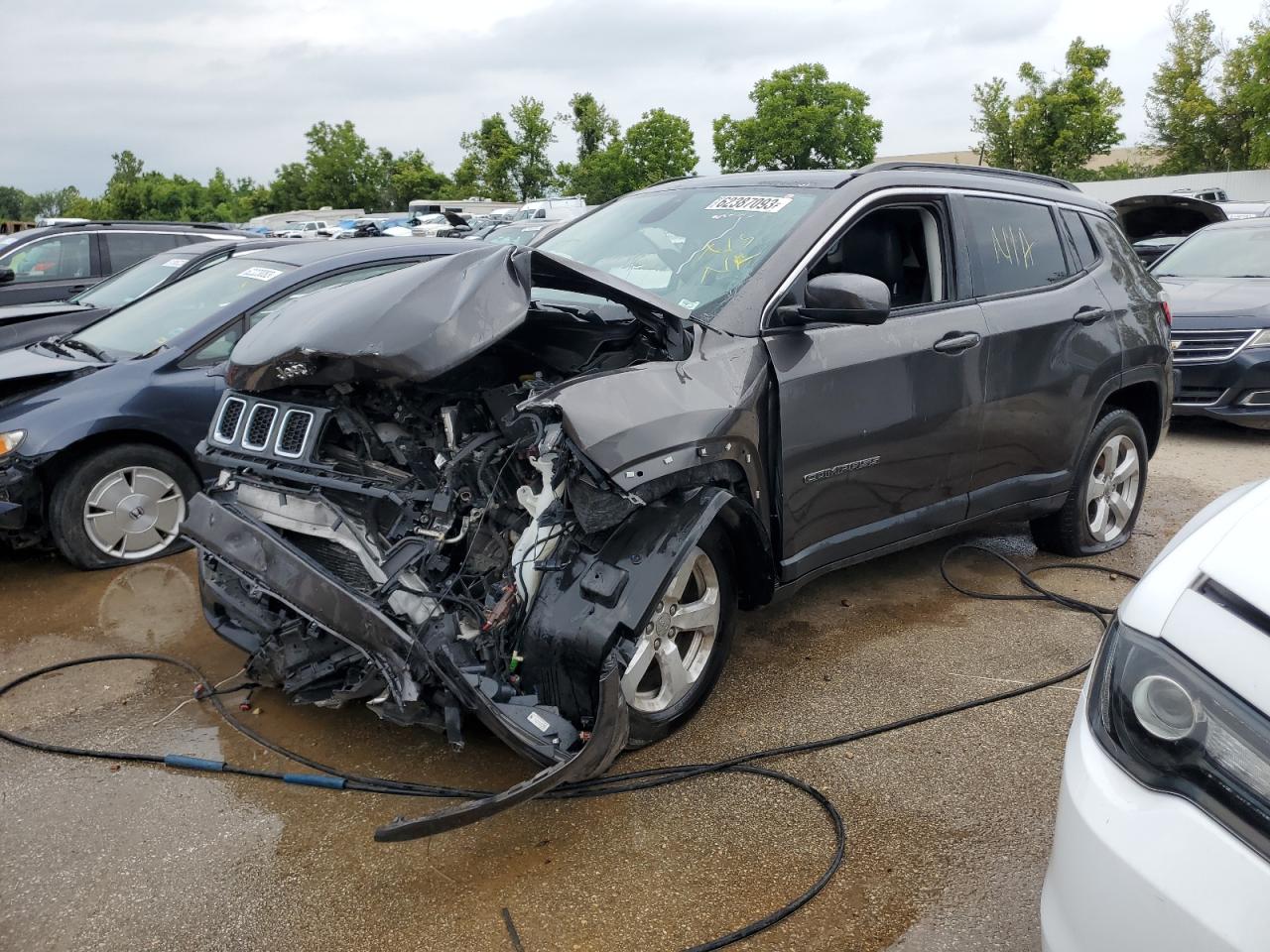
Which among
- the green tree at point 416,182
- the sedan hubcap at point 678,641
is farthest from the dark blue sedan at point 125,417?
the green tree at point 416,182

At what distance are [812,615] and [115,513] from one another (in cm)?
348

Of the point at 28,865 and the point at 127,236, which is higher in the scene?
the point at 127,236

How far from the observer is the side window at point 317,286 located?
5.16 meters

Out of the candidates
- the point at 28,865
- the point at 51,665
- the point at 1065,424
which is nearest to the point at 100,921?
the point at 28,865

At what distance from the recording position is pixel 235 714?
11.5 feet

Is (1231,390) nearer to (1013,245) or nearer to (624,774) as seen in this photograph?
(1013,245)

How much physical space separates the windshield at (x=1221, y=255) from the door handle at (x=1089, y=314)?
5.13 metres

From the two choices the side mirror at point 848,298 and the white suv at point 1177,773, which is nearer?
the white suv at point 1177,773

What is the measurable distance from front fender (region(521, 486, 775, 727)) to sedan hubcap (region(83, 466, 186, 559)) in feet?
9.22

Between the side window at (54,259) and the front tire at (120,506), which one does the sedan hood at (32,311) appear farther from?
the side window at (54,259)

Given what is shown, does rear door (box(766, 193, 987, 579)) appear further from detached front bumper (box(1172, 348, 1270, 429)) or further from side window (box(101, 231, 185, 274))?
side window (box(101, 231, 185, 274))

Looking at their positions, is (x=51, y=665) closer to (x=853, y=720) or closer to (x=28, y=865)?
(x=28, y=865)

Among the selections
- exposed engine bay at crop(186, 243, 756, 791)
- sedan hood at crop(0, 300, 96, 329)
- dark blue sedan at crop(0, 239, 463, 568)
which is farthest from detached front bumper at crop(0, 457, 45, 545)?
sedan hood at crop(0, 300, 96, 329)

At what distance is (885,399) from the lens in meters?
3.71
